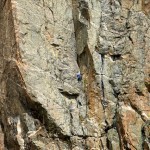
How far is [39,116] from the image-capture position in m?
20.8

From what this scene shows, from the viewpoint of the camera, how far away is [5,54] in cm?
2281

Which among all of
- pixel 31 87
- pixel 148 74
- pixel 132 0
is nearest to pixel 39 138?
pixel 31 87

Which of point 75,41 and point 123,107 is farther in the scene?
point 75,41

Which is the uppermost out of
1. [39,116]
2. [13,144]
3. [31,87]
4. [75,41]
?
[75,41]

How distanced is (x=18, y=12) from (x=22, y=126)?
540cm

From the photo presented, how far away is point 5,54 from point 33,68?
2.31 meters

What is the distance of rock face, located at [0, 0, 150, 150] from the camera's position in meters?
20.5

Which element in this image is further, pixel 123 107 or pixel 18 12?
pixel 18 12

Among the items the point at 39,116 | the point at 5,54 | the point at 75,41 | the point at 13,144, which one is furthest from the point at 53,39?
the point at 13,144

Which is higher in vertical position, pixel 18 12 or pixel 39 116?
pixel 18 12

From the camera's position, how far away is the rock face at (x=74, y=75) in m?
20.5

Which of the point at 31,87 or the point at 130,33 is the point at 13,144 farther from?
the point at 130,33

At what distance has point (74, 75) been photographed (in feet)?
71.4

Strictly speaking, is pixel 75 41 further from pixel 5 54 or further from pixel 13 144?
pixel 13 144
